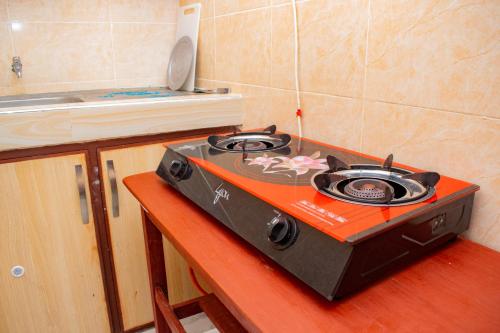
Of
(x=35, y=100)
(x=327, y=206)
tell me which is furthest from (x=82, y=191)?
(x=327, y=206)

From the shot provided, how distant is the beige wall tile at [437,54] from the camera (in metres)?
0.72

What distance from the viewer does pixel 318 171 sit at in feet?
2.75

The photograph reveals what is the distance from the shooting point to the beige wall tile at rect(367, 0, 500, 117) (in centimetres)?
72

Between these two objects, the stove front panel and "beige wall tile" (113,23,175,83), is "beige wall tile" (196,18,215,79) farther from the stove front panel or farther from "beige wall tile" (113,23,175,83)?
the stove front panel

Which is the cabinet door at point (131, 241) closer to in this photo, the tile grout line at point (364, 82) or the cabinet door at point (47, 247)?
the cabinet door at point (47, 247)

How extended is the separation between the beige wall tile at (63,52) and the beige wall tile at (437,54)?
53.4 inches

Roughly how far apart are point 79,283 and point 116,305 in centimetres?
19

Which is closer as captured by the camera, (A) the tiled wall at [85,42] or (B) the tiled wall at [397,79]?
(B) the tiled wall at [397,79]

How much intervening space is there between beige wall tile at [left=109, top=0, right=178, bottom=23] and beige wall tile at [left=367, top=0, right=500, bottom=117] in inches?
50.8

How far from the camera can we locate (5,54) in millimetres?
1614

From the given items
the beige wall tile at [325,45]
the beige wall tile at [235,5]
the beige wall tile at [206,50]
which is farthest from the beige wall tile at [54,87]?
the beige wall tile at [325,45]

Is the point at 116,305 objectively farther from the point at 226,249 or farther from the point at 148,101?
the point at 226,249

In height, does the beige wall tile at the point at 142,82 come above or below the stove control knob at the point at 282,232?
above

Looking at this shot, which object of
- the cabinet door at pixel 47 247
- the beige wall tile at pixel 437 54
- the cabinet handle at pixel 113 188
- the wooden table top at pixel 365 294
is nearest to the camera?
the wooden table top at pixel 365 294
